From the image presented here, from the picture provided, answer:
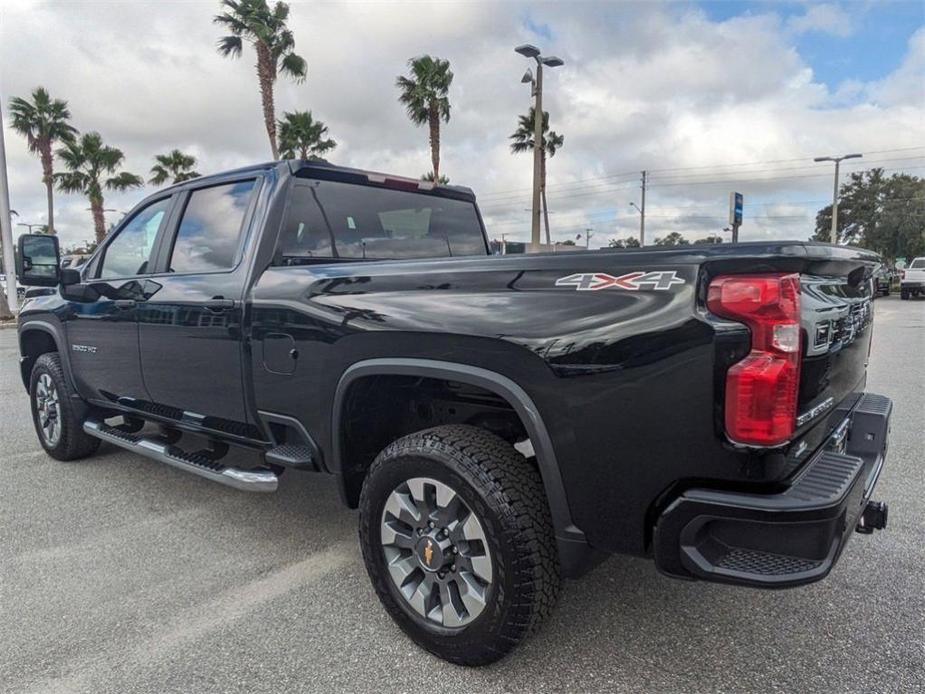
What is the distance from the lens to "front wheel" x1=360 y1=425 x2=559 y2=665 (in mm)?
2123

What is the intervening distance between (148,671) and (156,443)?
68.0 inches

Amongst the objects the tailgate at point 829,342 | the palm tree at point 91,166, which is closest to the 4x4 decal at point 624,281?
the tailgate at point 829,342

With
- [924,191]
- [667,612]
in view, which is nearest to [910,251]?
[924,191]

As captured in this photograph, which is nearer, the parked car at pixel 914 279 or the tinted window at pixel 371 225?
the tinted window at pixel 371 225

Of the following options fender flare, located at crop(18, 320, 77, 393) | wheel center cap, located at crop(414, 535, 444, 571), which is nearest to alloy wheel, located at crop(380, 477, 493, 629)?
wheel center cap, located at crop(414, 535, 444, 571)

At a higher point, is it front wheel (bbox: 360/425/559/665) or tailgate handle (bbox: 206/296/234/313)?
tailgate handle (bbox: 206/296/234/313)

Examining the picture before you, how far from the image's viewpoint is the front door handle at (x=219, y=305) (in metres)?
3.12

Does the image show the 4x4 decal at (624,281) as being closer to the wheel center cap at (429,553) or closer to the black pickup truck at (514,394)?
the black pickup truck at (514,394)

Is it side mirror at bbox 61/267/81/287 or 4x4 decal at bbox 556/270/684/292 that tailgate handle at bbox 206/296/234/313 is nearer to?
side mirror at bbox 61/267/81/287

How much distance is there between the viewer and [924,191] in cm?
4353

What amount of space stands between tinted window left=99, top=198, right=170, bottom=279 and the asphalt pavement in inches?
59.0

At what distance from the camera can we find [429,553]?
2.33m

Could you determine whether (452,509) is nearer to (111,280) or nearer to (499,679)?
(499,679)

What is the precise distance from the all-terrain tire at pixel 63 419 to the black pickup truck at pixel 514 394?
1315mm
